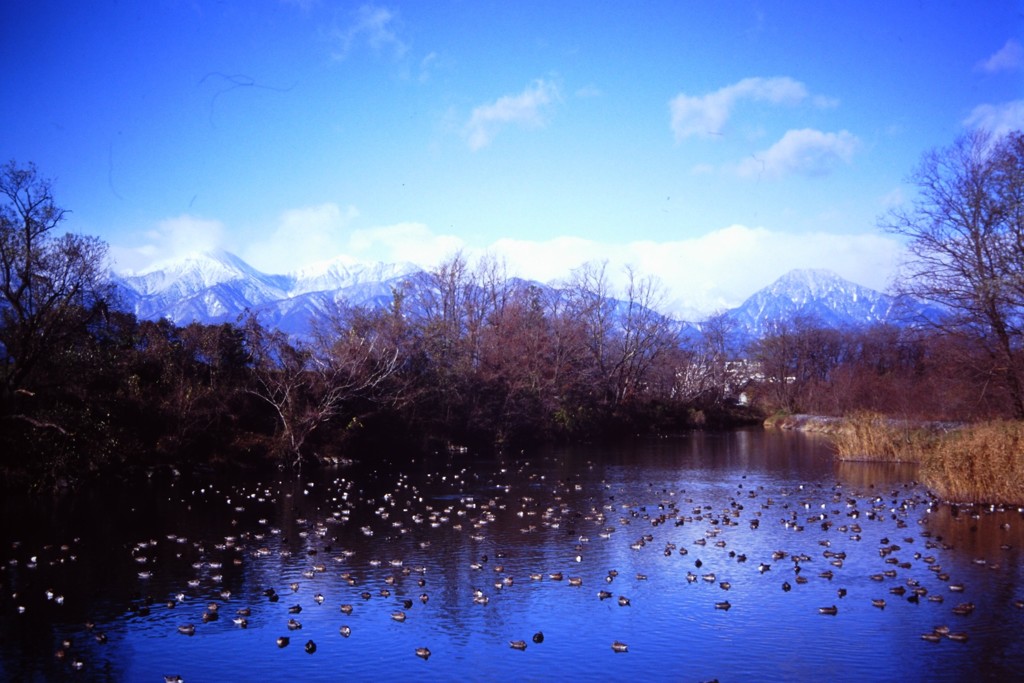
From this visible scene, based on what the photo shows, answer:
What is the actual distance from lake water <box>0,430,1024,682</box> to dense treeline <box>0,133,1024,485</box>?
5.03 meters

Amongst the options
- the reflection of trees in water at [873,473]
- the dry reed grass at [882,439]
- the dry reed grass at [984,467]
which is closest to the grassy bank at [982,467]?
the dry reed grass at [984,467]

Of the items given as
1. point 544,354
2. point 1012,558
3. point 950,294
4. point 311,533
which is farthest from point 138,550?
point 544,354

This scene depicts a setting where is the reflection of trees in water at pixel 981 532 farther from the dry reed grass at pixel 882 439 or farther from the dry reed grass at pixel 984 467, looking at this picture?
the dry reed grass at pixel 882 439

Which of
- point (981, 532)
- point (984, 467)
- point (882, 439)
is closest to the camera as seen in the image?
point (981, 532)

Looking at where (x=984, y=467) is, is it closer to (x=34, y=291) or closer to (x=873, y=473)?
(x=873, y=473)

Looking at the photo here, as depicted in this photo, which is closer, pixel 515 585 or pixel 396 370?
pixel 515 585

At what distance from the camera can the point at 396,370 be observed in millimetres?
43812

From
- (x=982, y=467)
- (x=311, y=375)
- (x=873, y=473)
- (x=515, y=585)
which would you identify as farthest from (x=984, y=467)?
(x=311, y=375)

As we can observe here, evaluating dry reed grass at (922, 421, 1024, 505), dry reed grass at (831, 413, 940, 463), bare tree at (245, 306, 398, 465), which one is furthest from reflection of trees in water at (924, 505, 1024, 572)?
bare tree at (245, 306, 398, 465)

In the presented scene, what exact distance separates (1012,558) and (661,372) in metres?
50.7

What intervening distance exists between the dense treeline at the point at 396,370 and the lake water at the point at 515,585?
16.5 feet

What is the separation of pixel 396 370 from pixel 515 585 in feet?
93.7

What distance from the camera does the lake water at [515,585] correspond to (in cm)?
1215

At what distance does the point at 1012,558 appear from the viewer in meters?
17.6
